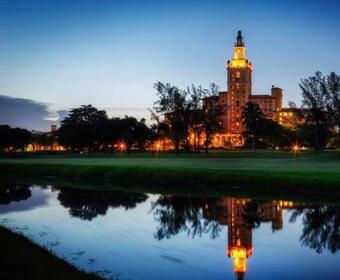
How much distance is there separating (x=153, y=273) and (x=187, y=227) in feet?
30.6

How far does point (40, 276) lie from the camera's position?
12.3m

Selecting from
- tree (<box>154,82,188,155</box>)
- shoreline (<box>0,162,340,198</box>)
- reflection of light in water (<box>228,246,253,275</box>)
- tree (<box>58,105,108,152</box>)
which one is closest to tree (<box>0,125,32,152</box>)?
tree (<box>58,105,108,152</box>)

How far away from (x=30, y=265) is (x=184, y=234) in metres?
10.9

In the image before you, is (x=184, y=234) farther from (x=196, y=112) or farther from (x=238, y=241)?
(x=196, y=112)

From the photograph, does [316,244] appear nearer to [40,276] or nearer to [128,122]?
[40,276]

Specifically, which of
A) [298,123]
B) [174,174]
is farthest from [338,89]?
[174,174]

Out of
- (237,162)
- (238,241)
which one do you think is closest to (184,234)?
(238,241)

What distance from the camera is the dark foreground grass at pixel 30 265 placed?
40.6 ft

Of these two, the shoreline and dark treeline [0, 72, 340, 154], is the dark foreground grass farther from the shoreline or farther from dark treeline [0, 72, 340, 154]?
dark treeline [0, 72, 340, 154]

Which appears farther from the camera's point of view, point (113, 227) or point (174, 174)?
point (174, 174)

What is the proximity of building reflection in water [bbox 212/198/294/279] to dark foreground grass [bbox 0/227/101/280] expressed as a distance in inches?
222

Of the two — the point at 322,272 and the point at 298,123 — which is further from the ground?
the point at 298,123

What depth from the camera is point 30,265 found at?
1346 centimetres

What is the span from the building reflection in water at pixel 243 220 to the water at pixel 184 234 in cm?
4
